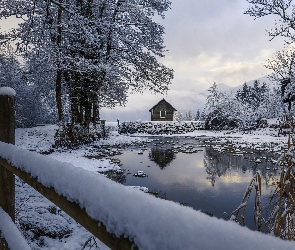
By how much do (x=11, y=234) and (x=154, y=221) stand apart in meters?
1.61

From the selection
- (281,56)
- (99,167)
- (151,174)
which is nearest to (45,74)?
(99,167)

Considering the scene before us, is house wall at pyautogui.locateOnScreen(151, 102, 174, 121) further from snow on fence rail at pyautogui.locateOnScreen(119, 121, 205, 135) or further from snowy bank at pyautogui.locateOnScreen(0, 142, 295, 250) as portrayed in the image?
snowy bank at pyautogui.locateOnScreen(0, 142, 295, 250)

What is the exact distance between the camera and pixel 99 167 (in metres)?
7.82

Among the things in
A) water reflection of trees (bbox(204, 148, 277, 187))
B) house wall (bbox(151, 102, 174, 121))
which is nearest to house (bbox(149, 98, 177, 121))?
house wall (bbox(151, 102, 174, 121))

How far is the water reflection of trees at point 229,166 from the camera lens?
7.04 m

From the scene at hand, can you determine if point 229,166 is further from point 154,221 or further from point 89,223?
point 154,221

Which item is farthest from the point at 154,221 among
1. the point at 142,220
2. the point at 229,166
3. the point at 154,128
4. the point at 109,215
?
the point at 154,128

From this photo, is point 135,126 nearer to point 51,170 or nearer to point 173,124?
point 173,124

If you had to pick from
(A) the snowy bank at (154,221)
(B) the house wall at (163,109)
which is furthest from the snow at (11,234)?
(B) the house wall at (163,109)

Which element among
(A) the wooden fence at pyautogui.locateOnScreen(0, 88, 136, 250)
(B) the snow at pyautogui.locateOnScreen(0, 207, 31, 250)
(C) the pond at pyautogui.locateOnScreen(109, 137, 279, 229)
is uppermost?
(A) the wooden fence at pyautogui.locateOnScreen(0, 88, 136, 250)

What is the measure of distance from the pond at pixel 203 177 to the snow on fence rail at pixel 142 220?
11.3 feet

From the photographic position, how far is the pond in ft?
16.7

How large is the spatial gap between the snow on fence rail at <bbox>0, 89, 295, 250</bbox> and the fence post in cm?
138

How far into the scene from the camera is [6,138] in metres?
1.96
